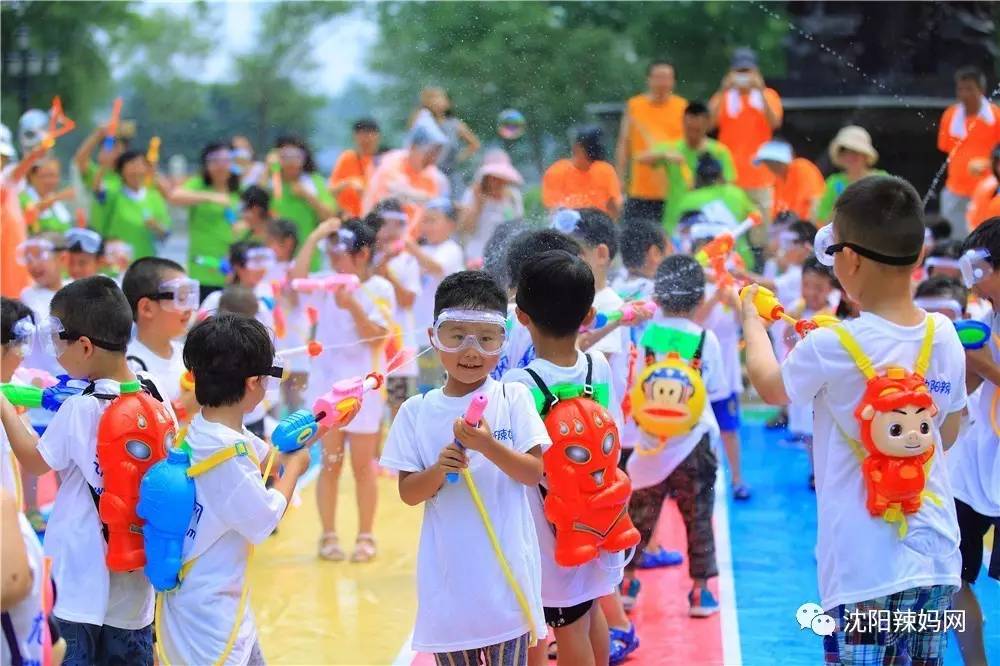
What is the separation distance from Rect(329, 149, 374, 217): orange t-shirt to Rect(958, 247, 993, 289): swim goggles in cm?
623

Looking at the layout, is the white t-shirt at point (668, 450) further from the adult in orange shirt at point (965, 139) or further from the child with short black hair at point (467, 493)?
Answer: the adult in orange shirt at point (965, 139)

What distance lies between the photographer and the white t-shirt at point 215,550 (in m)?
3.85

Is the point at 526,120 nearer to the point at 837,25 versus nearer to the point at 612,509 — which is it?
the point at 837,25

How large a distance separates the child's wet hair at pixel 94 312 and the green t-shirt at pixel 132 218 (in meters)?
6.71

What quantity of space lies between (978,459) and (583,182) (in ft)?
8.44

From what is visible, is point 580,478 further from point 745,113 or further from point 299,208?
point 299,208

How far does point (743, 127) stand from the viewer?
32.8ft

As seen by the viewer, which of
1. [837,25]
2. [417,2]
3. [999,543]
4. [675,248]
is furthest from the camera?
[417,2]

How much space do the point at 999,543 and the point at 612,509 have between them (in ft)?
5.72

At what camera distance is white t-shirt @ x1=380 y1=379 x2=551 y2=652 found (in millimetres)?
3768

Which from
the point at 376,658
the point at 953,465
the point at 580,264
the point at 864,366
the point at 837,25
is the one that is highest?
the point at 837,25

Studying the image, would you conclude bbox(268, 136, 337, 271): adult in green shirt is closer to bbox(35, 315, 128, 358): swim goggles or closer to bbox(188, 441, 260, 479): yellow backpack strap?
bbox(35, 315, 128, 358): swim goggles

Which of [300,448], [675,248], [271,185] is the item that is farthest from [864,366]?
[271,185]

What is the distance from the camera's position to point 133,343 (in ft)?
17.2
